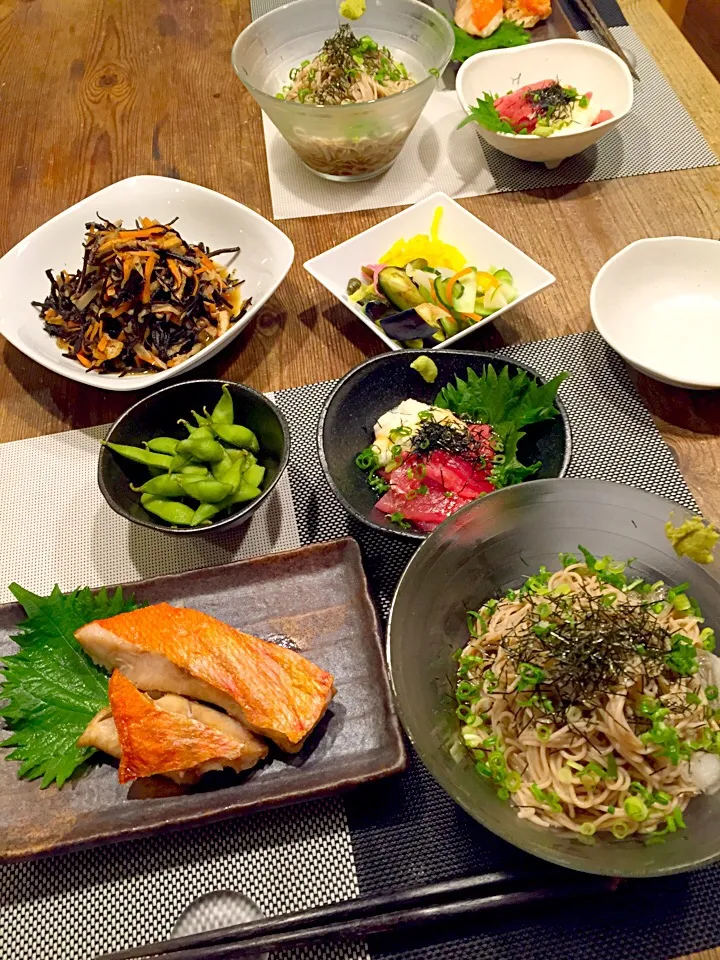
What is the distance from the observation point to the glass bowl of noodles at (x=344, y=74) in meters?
2.16

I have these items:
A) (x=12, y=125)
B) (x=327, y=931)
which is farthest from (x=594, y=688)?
(x=12, y=125)

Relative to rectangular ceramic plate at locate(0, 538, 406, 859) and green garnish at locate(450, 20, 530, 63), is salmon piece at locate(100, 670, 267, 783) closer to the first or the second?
rectangular ceramic plate at locate(0, 538, 406, 859)

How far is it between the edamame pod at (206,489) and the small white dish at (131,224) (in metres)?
0.41

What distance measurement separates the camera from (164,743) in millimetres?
1185

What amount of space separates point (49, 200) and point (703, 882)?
2.90 metres

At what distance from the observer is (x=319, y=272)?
2.00 metres

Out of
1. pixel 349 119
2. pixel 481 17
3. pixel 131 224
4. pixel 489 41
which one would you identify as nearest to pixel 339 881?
pixel 131 224

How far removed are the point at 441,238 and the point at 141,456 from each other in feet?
3.87

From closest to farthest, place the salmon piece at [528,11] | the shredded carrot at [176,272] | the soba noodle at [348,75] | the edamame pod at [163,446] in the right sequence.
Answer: the edamame pod at [163,446] → the shredded carrot at [176,272] → the soba noodle at [348,75] → the salmon piece at [528,11]

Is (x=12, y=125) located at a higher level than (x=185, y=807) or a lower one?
higher

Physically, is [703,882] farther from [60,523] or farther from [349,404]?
[60,523]

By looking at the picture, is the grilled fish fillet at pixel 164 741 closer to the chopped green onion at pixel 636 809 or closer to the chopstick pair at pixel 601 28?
the chopped green onion at pixel 636 809

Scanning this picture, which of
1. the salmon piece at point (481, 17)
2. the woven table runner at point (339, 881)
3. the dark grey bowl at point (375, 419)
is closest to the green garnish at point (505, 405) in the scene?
the dark grey bowl at point (375, 419)

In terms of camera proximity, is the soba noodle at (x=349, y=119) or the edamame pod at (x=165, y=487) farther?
the soba noodle at (x=349, y=119)
